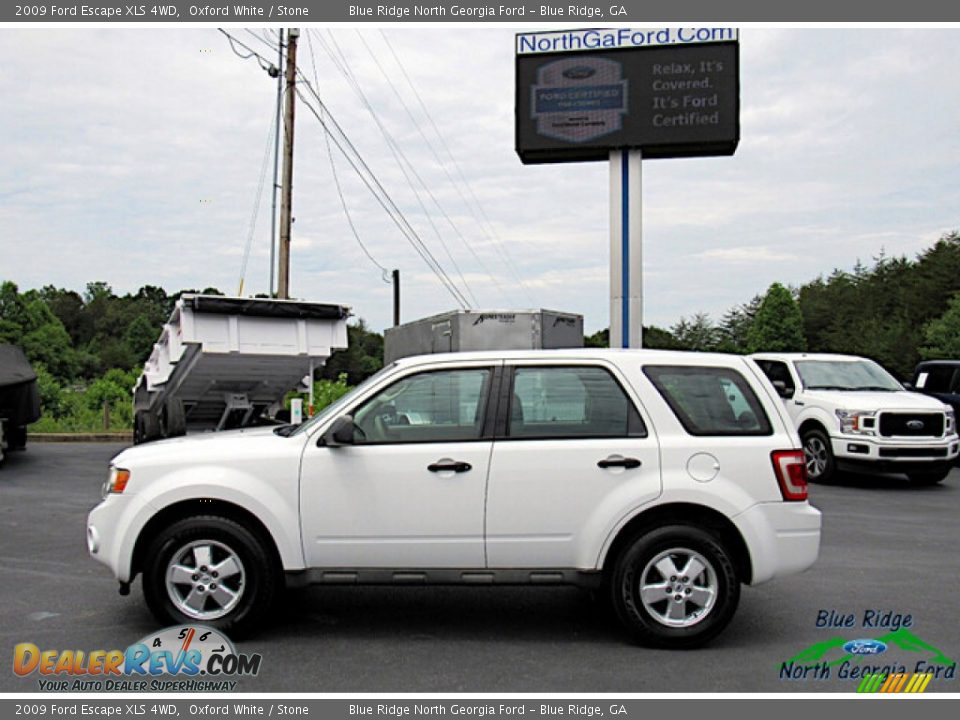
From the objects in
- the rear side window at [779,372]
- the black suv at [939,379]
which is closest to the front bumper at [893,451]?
the rear side window at [779,372]

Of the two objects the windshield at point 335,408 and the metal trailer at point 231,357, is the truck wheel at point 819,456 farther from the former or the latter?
the windshield at point 335,408

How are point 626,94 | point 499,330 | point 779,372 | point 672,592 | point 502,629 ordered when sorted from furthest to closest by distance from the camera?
point 626,94, point 499,330, point 779,372, point 502,629, point 672,592

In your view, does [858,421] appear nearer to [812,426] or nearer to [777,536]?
[812,426]

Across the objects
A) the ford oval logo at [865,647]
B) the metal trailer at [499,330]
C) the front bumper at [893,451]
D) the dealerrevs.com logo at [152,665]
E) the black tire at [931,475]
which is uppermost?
the metal trailer at [499,330]

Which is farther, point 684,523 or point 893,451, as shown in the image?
point 893,451

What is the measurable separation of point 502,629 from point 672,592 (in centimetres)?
115

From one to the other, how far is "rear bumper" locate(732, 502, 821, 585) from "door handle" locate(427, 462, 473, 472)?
5.32 feet

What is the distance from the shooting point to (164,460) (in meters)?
5.53

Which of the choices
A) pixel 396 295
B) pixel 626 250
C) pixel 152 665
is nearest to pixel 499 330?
pixel 626 250

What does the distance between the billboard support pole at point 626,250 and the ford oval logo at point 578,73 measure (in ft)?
5.09

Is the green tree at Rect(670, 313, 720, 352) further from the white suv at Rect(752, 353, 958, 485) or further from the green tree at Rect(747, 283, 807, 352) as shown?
the white suv at Rect(752, 353, 958, 485)

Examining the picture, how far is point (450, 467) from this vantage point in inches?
213

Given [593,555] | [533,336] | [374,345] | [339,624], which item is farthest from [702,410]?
[374,345]

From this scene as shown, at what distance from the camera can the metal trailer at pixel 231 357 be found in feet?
41.2
